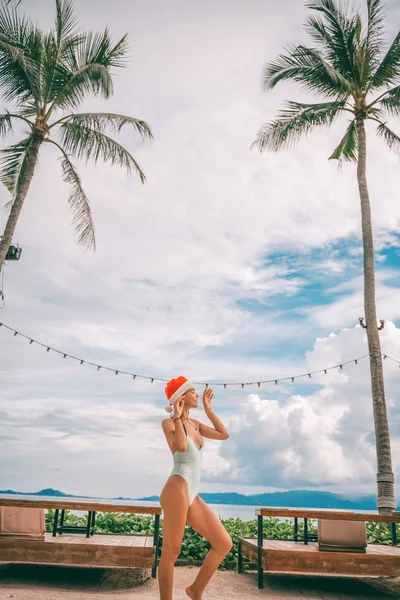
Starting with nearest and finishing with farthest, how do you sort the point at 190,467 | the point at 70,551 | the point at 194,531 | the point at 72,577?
the point at 190,467, the point at 70,551, the point at 72,577, the point at 194,531

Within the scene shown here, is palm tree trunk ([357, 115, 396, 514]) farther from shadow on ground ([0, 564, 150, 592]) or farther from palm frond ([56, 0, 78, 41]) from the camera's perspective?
palm frond ([56, 0, 78, 41])

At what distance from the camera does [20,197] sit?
10.1m

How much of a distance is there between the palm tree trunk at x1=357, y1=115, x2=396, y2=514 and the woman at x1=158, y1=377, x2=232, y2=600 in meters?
6.16

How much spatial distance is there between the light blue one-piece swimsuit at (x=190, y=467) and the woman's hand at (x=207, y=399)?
0.49 m

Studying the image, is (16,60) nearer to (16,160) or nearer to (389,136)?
(16,160)

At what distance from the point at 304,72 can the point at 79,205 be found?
5.96 metres

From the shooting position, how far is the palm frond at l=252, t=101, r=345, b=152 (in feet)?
38.8

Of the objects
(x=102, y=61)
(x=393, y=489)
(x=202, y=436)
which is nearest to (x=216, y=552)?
(x=202, y=436)

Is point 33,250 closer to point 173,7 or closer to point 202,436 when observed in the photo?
point 173,7

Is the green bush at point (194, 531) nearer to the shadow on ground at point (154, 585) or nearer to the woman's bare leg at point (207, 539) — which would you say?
the shadow on ground at point (154, 585)

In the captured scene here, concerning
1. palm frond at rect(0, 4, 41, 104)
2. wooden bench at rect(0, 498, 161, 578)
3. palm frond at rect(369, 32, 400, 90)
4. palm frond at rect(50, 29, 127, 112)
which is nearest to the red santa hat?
wooden bench at rect(0, 498, 161, 578)

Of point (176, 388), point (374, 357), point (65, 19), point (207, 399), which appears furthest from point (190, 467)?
point (65, 19)

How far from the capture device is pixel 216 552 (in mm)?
3666

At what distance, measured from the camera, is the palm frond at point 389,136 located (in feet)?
39.7
